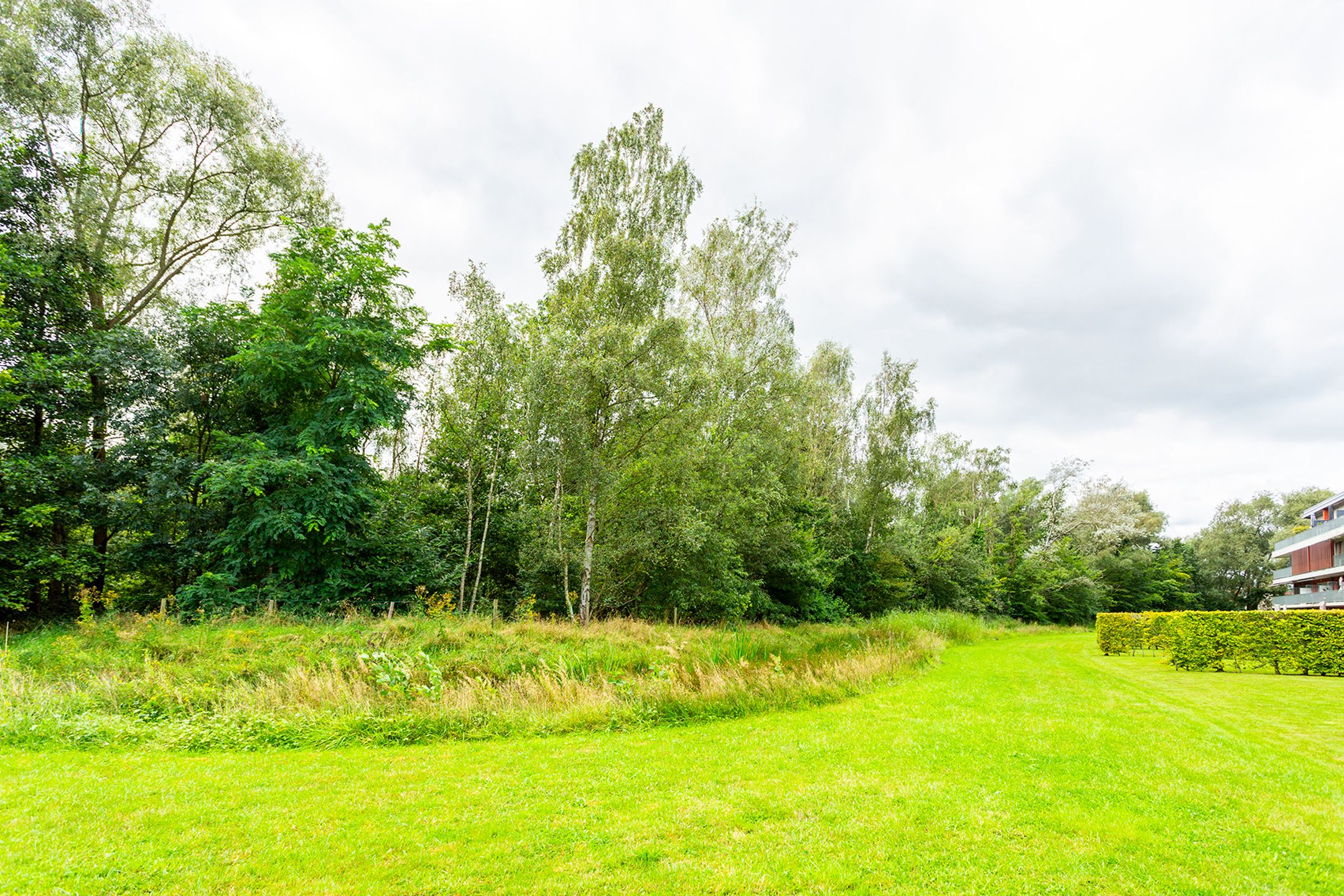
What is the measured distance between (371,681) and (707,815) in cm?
693

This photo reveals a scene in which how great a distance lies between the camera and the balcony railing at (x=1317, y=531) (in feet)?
113

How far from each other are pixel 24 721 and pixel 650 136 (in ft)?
75.4

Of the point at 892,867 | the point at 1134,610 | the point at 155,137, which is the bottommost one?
the point at 1134,610

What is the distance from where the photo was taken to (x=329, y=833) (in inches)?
169

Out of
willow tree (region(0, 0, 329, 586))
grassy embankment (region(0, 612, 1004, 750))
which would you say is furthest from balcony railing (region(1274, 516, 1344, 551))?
willow tree (region(0, 0, 329, 586))

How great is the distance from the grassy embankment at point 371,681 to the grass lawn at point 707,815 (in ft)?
2.58

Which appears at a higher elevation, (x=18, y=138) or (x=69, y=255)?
(x=18, y=138)

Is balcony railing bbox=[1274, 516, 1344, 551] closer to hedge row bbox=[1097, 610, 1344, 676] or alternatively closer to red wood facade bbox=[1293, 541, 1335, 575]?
red wood facade bbox=[1293, 541, 1335, 575]

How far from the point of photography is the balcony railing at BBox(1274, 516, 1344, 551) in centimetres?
3450

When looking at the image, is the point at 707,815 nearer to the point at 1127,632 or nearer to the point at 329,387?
the point at 329,387

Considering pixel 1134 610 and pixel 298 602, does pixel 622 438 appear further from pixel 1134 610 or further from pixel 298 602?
pixel 1134 610

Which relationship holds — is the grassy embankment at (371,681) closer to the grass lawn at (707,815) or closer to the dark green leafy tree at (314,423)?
the grass lawn at (707,815)

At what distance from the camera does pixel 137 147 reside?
17.8m

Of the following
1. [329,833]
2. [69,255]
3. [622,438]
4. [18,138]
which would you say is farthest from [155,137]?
[329,833]
